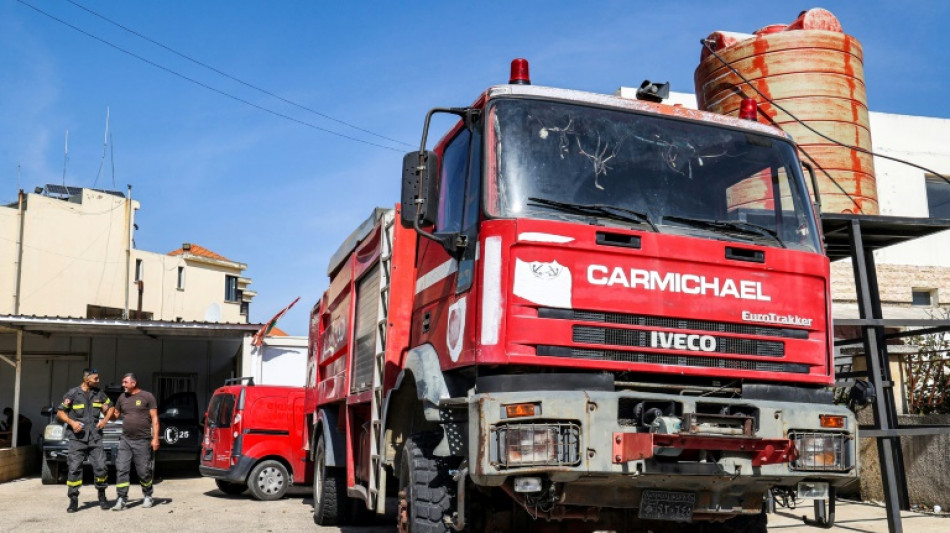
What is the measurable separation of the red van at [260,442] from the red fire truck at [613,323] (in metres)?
7.46

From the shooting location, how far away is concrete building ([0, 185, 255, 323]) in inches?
1380

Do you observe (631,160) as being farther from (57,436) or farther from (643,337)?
(57,436)

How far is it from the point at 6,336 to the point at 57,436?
437 inches

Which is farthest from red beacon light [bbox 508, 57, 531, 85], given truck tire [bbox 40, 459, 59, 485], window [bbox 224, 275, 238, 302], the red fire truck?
window [bbox 224, 275, 238, 302]

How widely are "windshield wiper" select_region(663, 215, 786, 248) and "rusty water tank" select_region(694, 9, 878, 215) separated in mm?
7049

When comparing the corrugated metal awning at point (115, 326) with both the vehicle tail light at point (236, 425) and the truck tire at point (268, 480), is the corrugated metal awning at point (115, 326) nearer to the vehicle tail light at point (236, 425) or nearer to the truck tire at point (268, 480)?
the vehicle tail light at point (236, 425)

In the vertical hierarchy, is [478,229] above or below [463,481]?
above

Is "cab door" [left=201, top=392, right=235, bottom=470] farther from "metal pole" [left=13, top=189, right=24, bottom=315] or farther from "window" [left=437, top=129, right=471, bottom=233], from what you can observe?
"metal pole" [left=13, top=189, right=24, bottom=315]

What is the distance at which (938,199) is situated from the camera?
24734 mm

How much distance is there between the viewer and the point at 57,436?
16.7 meters

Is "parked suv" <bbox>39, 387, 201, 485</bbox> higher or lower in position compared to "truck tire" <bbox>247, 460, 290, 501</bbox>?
higher

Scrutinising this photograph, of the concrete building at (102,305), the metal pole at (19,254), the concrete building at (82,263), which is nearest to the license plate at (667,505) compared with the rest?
the concrete building at (102,305)

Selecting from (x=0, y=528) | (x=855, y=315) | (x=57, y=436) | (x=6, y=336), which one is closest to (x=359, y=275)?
(x=0, y=528)

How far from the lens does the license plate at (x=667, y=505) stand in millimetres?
Result: 5379
